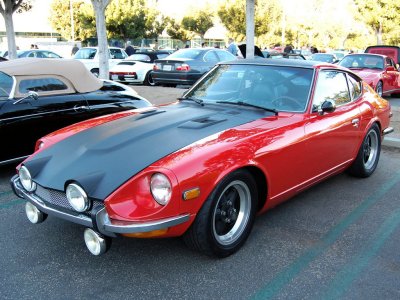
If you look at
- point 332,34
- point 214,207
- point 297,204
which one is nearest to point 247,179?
point 214,207

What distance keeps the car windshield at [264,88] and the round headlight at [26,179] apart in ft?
6.20

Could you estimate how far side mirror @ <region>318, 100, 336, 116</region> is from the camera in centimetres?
416

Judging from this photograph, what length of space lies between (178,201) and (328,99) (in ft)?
7.27

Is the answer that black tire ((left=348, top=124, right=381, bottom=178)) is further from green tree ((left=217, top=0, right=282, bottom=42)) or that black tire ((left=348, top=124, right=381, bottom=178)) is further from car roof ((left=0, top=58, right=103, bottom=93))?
green tree ((left=217, top=0, right=282, bottom=42))

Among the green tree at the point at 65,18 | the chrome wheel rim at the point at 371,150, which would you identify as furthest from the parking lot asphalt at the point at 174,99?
the green tree at the point at 65,18

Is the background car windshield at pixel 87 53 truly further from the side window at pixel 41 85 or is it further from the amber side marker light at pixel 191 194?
the amber side marker light at pixel 191 194

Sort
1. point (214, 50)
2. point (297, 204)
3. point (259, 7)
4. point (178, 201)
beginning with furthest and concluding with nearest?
point (259, 7) < point (214, 50) < point (297, 204) < point (178, 201)

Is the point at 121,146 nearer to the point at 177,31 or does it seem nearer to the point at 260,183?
the point at 260,183

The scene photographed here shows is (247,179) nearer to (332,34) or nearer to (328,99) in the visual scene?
(328,99)

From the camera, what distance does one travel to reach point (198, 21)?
43.9m

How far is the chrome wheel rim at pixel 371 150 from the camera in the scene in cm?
542

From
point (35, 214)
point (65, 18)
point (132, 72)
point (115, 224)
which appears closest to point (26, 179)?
point (35, 214)

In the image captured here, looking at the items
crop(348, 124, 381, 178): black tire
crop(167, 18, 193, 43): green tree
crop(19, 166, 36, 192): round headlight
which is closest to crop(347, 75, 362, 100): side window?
crop(348, 124, 381, 178): black tire

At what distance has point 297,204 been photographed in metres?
4.47
